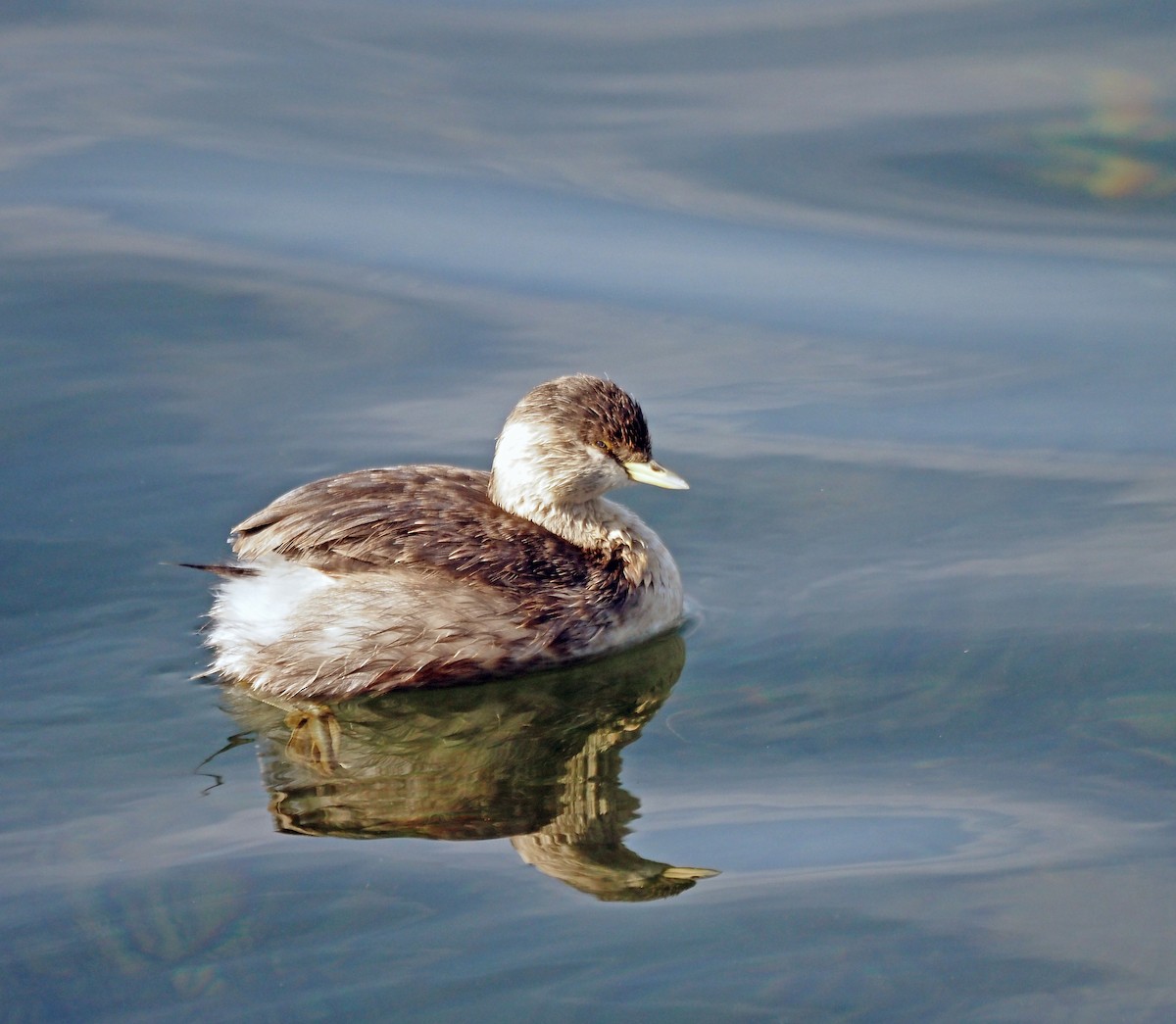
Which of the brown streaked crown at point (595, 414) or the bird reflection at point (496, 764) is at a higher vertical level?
the brown streaked crown at point (595, 414)

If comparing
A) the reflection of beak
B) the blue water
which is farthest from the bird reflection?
the reflection of beak

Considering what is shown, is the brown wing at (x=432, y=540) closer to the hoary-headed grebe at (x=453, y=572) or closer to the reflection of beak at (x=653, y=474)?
the hoary-headed grebe at (x=453, y=572)

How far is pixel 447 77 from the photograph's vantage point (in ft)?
32.7

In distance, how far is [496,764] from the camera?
5121 millimetres

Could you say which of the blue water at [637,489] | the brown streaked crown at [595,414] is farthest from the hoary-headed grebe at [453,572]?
the blue water at [637,489]

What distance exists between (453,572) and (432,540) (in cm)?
12

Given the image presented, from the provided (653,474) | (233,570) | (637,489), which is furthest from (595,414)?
(233,570)

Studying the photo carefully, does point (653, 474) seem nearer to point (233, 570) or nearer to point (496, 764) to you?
point (496, 764)

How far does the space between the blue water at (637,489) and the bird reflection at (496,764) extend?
0.06 ft

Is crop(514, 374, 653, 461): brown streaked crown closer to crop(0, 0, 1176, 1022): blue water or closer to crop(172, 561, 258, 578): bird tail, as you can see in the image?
crop(0, 0, 1176, 1022): blue water

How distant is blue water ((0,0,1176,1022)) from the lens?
428 centimetres

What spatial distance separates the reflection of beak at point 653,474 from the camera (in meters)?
5.98

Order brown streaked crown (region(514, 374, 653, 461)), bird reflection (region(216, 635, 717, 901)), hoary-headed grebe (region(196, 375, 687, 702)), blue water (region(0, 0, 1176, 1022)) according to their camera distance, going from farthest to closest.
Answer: brown streaked crown (region(514, 374, 653, 461)) < hoary-headed grebe (region(196, 375, 687, 702)) < bird reflection (region(216, 635, 717, 901)) < blue water (region(0, 0, 1176, 1022))

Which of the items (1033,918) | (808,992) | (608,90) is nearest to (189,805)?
(808,992)
